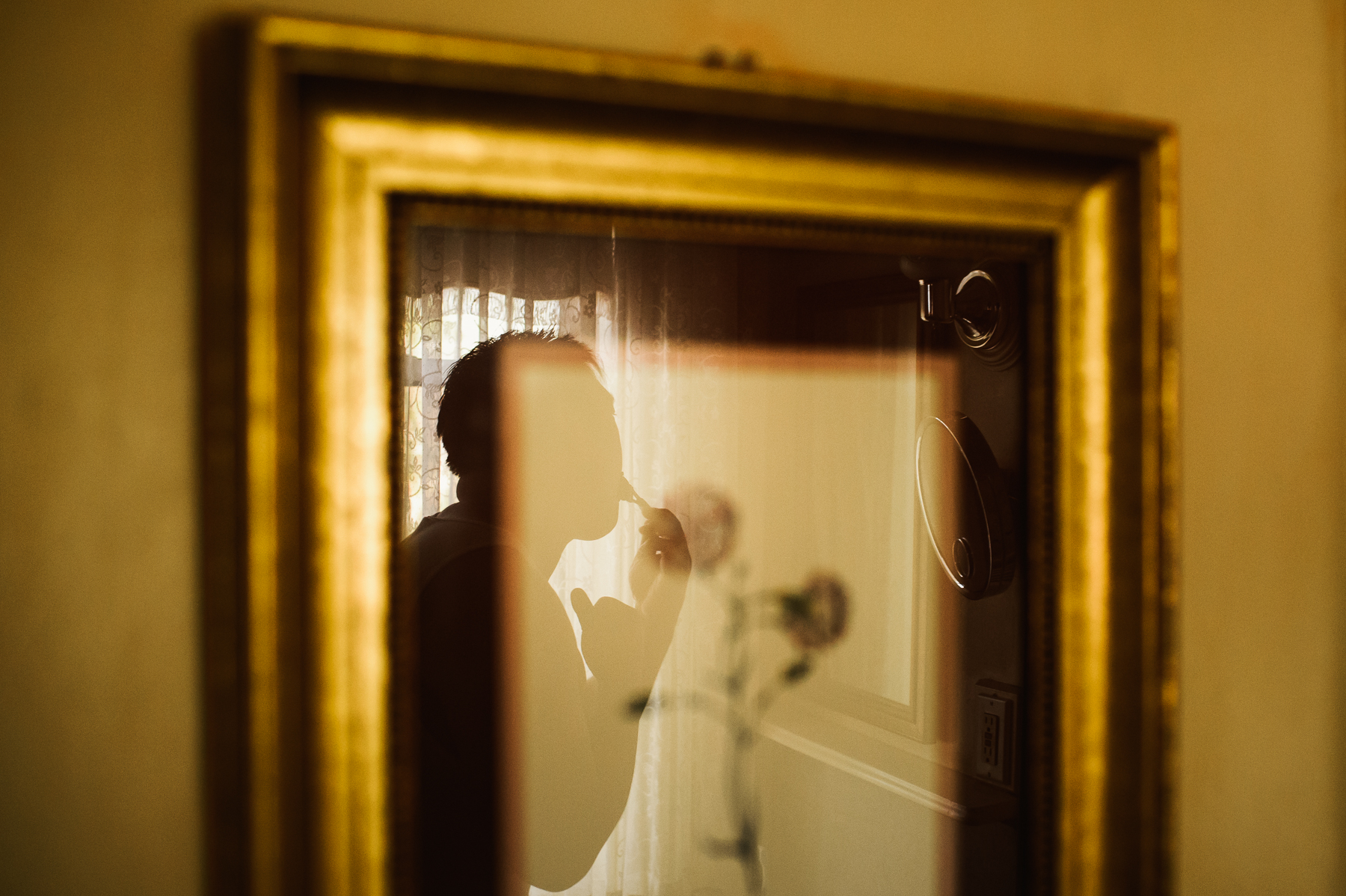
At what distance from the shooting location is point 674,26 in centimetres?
57

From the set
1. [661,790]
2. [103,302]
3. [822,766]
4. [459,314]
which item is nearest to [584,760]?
[661,790]

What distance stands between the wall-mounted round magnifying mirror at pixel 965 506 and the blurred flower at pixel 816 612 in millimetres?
96

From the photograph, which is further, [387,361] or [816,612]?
[816,612]

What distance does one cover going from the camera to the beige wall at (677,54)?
468mm

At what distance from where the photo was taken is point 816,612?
618 mm

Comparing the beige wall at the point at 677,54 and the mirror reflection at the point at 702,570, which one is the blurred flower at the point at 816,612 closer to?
the mirror reflection at the point at 702,570

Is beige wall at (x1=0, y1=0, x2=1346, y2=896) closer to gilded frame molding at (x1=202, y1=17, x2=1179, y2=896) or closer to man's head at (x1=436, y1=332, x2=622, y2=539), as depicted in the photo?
gilded frame molding at (x1=202, y1=17, x2=1179, y2=896)

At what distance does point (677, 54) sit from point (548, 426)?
0.91 feet

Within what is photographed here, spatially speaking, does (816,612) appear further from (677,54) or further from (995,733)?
(677,54)

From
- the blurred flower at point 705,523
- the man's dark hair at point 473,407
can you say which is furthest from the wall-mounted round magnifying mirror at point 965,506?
the man's dark hair at point 473,407

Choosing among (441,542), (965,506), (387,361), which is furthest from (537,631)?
(965,506)

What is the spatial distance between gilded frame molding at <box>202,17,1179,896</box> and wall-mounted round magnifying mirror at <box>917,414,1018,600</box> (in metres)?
0.04

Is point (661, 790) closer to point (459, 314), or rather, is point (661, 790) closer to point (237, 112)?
point (459, 314)

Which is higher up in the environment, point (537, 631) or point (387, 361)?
point (387, 361)
